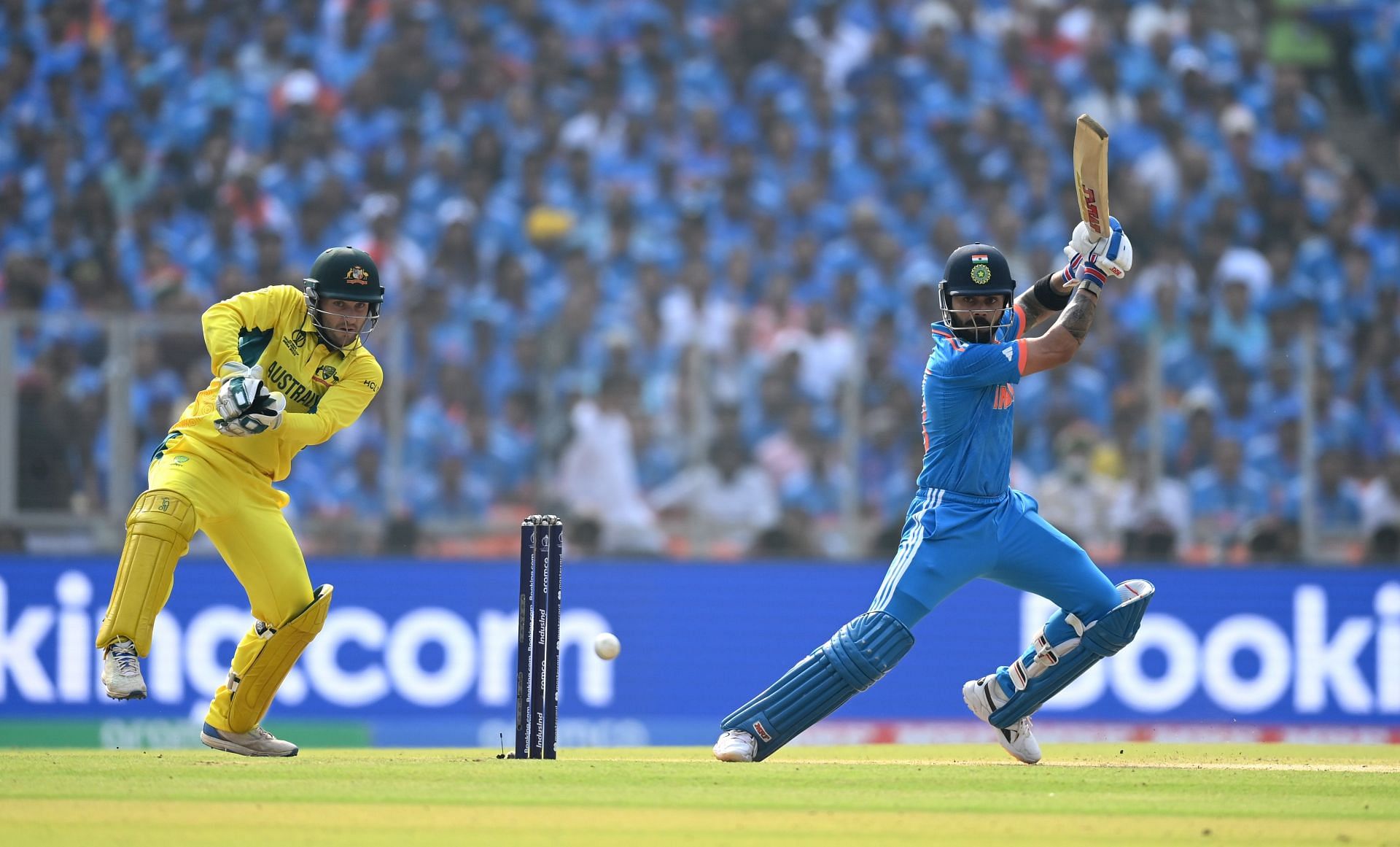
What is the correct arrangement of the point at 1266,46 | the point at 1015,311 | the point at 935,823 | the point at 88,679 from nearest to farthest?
1. the point at 935,823
2. the point at 1015,311
3. the point at 88,679
4. the point at 1266,46

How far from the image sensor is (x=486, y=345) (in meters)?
13.6

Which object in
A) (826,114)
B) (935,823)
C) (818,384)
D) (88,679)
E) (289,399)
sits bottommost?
(935,823)

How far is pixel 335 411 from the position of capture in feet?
27.6

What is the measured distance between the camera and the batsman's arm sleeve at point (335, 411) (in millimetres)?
8297

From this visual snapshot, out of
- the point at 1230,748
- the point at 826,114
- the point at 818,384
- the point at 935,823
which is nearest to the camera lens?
the point at 935,823

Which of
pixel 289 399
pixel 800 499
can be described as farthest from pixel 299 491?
pixel 289 399

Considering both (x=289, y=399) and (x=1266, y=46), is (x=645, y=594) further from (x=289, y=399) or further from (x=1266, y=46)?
(x=1266, y=46)

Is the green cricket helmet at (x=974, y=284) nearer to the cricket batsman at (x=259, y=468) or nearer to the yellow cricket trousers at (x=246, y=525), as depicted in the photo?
the cricket batsman at (x=259, y=468)

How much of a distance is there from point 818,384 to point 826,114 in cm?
474

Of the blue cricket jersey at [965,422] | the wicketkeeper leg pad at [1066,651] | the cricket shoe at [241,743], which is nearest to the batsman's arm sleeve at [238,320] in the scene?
the cricket shoe at [241,743]

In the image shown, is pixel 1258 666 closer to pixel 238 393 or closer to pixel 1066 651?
pixel 1066 651

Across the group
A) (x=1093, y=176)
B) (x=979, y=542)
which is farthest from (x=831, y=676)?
(x=1093, y=176)

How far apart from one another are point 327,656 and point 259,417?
5.23m

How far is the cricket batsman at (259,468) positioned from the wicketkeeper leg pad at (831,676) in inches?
82.9
